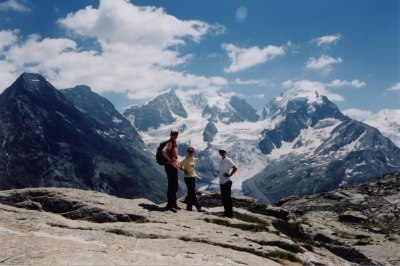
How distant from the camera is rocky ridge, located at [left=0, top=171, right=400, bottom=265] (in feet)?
56.0

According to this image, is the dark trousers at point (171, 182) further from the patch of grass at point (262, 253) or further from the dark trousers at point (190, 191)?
the patch of grass at point (262, 253)

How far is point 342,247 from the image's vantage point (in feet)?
127

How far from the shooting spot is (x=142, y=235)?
20.8m

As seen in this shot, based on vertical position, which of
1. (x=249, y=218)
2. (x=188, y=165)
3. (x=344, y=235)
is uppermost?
(x=188, y=165)

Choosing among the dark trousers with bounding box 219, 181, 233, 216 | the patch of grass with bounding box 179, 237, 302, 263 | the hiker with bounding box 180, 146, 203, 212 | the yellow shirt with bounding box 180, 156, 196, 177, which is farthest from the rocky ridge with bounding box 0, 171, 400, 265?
the yellow shirt with bounding box 180, 156, 196, 177

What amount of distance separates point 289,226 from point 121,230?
16.1 m

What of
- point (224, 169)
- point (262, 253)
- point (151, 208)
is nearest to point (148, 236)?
point (262, 253)

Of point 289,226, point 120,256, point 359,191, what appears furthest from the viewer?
point 359,191

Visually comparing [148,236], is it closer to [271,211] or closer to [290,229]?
[290,229]

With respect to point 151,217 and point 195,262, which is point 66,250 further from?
point 151,217

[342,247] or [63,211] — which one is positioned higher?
[63,211]

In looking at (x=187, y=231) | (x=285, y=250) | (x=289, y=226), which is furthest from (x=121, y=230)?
(x=289, y=226)

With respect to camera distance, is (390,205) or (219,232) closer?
(219,232)

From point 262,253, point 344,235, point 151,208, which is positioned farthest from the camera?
point 344,235
